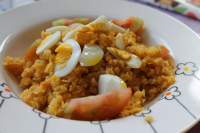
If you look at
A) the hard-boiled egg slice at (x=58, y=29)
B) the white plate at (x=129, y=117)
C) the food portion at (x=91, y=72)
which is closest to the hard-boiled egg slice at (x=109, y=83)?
the food portion at (x=91, y=72)

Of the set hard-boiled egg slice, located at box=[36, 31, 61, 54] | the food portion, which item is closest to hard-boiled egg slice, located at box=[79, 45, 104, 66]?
the food portion

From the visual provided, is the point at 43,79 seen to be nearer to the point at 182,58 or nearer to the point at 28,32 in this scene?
the point at 28,32

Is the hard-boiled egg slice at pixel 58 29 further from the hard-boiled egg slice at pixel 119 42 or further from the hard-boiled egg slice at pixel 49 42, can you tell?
the hard-boiled egg slice at pixel 119 42

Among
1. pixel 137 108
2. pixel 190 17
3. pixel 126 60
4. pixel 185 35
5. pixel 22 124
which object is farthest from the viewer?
pixel 190 17

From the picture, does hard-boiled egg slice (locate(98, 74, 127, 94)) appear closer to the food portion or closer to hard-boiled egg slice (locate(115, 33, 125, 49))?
the food portion

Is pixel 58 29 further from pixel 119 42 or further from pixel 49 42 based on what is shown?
pixel 119 42

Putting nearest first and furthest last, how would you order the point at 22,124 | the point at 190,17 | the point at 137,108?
the point at 22,124 < the point at 137,108 < the point at 190,17

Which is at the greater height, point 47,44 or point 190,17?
point 47,44

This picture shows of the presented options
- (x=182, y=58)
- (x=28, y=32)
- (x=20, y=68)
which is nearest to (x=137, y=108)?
(x=182, y=58)
